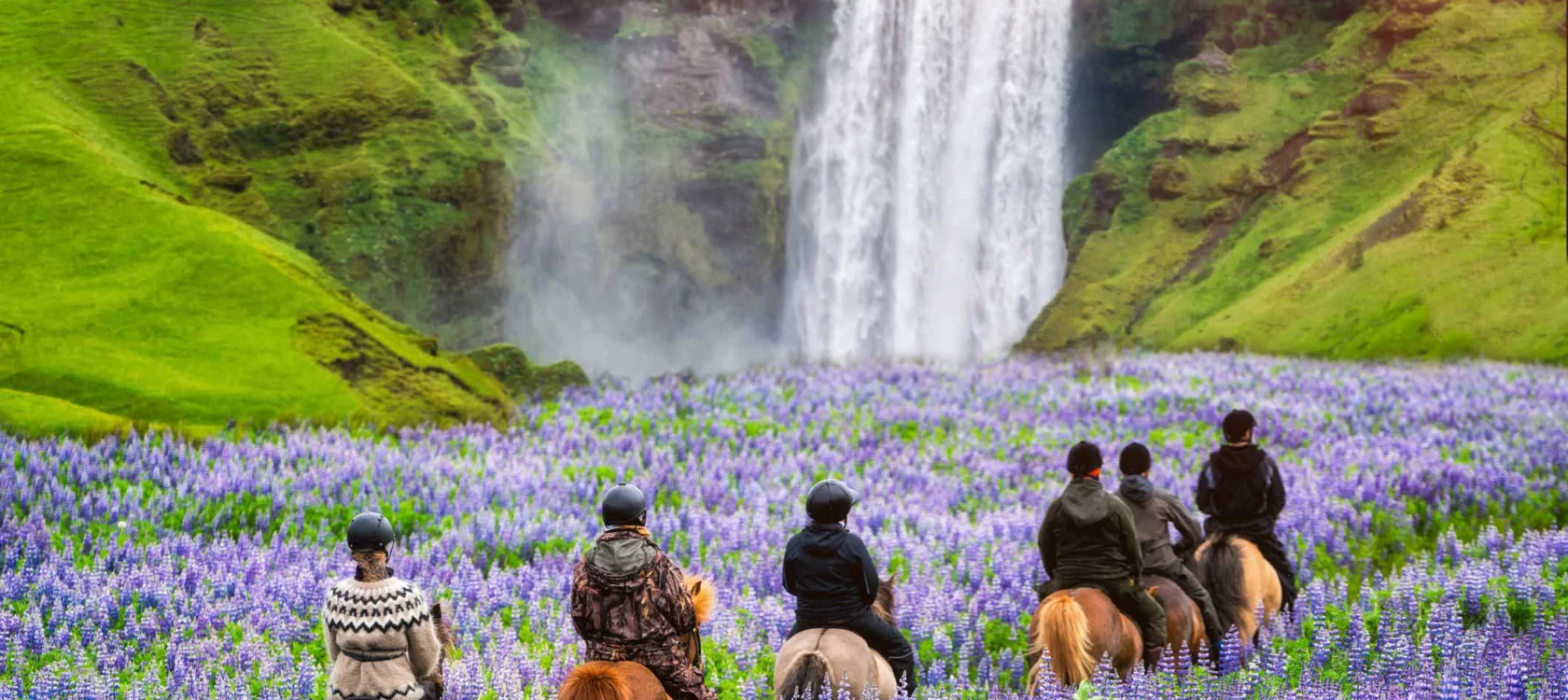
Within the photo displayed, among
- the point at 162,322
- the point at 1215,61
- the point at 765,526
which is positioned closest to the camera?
the point at 765,526

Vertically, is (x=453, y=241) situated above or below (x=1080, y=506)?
above

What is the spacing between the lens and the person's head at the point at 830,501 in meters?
8.13

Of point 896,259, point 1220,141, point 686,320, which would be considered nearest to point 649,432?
point 686,320

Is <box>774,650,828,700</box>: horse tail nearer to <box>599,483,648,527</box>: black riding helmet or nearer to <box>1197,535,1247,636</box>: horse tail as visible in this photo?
<box>599,483,648,527</box>: black riding helmet

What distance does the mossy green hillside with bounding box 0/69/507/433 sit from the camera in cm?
1806

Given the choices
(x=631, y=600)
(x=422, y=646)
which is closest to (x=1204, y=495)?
(x=631, y=600)

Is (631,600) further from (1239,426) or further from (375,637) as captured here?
(1239,426)

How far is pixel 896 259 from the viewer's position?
55.0m

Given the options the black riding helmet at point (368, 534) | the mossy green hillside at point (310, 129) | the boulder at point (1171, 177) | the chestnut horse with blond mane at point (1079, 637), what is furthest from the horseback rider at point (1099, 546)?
the boulder at point (1171, 177)

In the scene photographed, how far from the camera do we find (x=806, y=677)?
8.00 m

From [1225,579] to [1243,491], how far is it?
77 cm

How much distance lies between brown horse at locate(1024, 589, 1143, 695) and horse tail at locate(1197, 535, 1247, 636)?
160cm

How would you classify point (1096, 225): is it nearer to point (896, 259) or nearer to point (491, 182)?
point (896, 259)

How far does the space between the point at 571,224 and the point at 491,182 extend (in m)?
7.26
